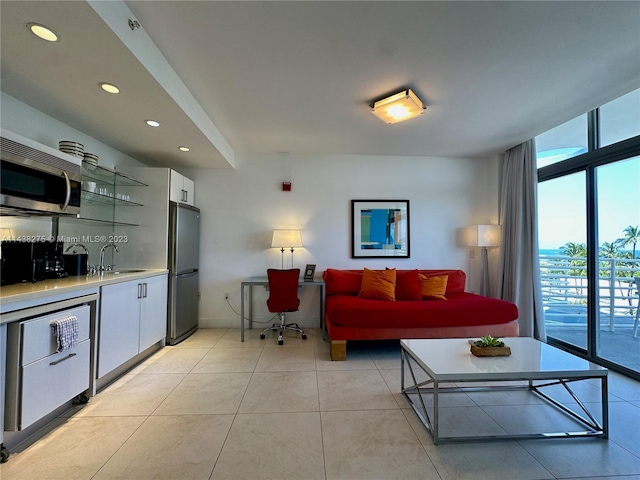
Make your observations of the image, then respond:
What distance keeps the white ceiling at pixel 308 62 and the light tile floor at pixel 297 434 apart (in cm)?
228

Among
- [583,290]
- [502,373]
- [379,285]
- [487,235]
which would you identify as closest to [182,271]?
[379,285]

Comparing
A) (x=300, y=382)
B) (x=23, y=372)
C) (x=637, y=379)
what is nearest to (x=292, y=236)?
(x=300, y=382)

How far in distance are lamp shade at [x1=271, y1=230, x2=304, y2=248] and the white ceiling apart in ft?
4.58

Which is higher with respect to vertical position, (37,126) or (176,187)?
(37,126)

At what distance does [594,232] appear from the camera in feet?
9.68

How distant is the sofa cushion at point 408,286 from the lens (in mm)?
3607

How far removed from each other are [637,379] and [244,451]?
10.8 feet

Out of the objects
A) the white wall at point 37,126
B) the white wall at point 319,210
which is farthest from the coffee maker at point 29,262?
the white wall at point 319,210

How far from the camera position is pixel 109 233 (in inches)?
125

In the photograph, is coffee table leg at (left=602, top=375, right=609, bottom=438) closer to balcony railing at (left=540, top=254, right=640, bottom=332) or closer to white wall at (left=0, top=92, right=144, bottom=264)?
balcony railing at (left=540, top=254, right=640, bottom=332)

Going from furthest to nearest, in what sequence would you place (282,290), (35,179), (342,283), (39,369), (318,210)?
(318,210)
(342,283)
(282,290)
(35,179)
(39,369)

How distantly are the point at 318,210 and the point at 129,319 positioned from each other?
2.63 m

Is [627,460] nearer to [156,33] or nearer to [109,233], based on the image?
→ [156,33]

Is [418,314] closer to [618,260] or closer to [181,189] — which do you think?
[618,260]
